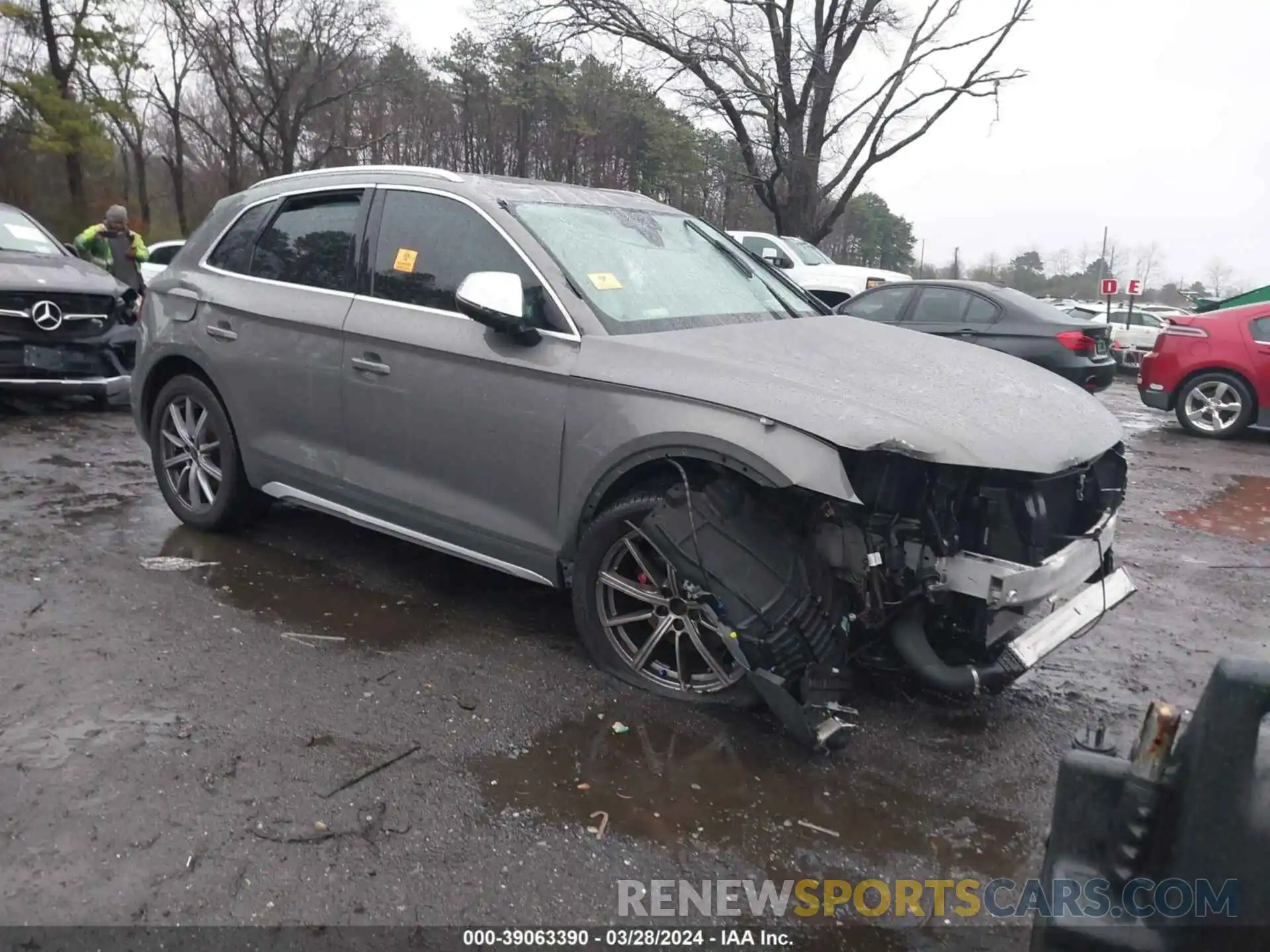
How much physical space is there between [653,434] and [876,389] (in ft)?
2.54

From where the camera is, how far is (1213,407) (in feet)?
34.8

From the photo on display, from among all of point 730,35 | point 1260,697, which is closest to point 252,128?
point 730,35

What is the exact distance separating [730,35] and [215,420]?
21877mm

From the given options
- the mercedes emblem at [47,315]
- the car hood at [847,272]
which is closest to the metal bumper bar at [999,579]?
the mercedes emblem at [47,315]

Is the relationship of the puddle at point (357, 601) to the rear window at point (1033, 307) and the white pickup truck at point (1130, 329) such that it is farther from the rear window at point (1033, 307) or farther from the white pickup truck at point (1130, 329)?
the white pickup truck at point (1130, 329)

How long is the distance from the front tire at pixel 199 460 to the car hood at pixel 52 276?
3.48 meters

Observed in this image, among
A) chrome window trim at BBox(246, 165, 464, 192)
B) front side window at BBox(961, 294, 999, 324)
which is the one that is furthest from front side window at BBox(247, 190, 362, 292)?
front side window at BBox(961, 294, 999, 324)

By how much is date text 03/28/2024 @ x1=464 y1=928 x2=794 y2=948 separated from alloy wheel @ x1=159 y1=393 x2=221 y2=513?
Result: 339 cm

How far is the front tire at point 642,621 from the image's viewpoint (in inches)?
138

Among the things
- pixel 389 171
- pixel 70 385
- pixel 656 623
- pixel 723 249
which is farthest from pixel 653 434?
pixel 70 385

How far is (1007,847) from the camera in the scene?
9.62 ft

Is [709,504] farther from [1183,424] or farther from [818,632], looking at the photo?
[1183,424]

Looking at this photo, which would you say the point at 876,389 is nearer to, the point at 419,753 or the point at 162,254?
the point at 419,753

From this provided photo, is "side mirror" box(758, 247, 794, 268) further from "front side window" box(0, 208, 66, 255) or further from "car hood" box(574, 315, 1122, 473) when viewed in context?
"car hood" box(574, 315, 1122, 473)
